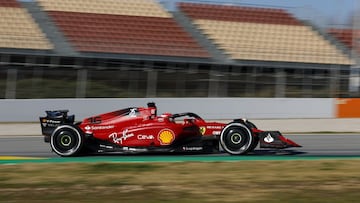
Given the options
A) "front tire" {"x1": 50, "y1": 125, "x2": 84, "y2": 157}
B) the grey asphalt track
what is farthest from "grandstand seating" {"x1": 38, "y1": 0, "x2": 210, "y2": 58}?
"front tire" {"x1": 50, "y1": 125, "x2": 84, "y2": 157}

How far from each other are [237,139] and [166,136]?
1.30 meters

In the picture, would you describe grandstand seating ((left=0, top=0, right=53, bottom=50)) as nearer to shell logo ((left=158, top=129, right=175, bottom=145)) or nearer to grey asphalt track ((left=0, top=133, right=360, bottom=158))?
grey asphalt track ((left=0, top=133, right=360, bottom=158))

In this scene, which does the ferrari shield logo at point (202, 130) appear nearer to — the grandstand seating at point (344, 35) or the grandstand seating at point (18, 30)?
the grandstand seating at point (18, 30)

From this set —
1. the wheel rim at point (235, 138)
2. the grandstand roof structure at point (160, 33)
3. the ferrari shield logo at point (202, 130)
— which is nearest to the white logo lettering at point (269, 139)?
the wheel rim at point (235, 138)

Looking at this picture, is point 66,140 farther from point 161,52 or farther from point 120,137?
point 161,52

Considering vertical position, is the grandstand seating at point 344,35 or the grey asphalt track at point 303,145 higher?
the grandstand seating at point 344,35

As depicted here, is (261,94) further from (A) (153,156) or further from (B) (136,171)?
(B) (136,171)

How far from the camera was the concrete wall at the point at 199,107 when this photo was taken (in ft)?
66.0

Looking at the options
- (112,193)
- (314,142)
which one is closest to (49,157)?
(112,193)

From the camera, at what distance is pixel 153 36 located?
90.9ft

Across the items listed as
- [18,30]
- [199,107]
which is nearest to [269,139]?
[199,107]

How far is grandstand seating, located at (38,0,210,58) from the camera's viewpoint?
25.9 metres

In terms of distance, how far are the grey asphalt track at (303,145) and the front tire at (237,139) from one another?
0.64m

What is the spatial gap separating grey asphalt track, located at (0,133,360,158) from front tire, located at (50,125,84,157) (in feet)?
2.28
